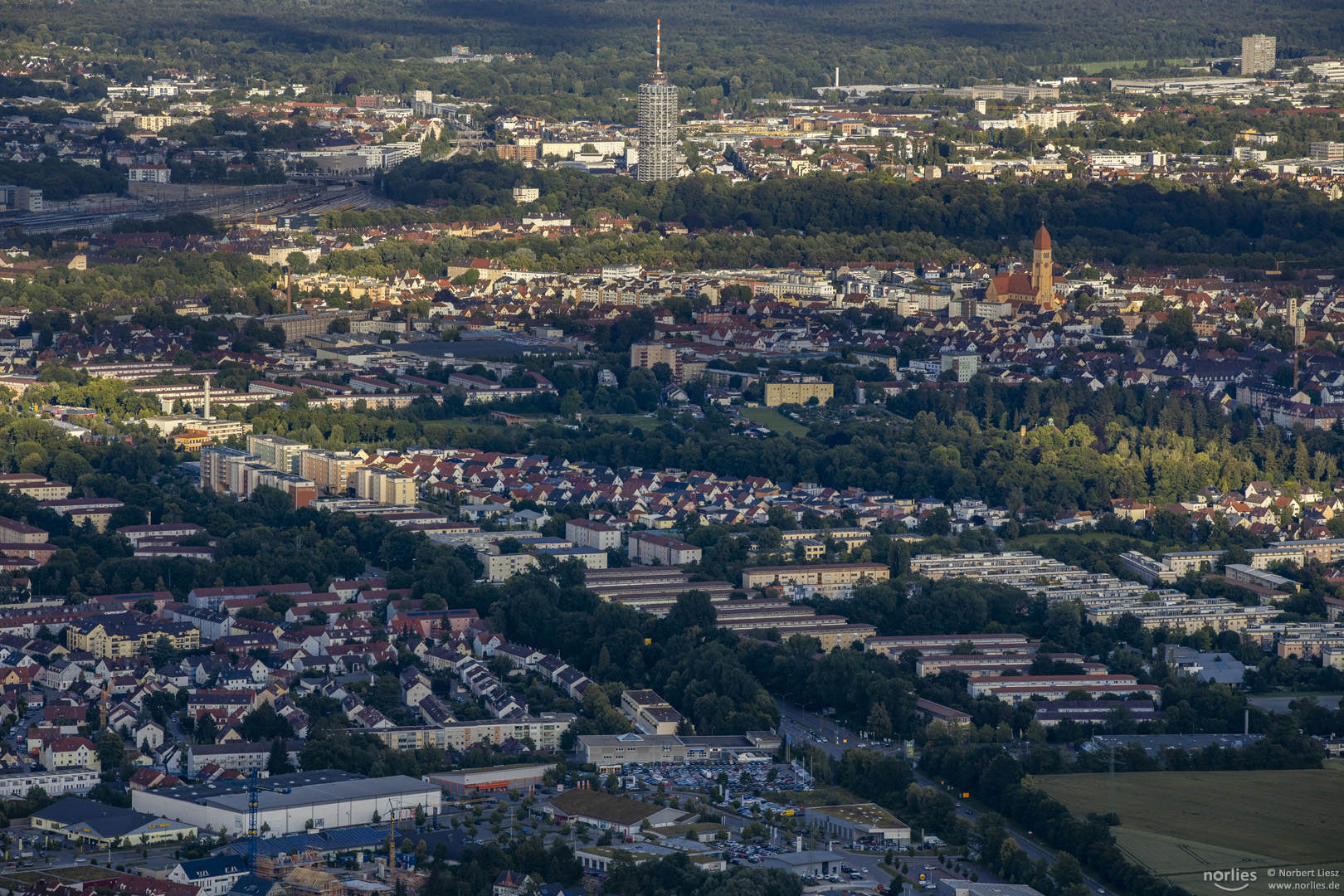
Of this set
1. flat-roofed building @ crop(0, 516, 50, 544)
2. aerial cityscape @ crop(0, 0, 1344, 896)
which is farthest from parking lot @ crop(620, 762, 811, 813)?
flat-roofed building @ crop(0, 516, 50, 544)

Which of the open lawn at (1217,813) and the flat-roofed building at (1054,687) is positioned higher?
the flat-roofed building at (1054,687)

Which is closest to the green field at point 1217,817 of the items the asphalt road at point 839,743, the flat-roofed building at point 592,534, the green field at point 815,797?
the asphalt road at point 839,743

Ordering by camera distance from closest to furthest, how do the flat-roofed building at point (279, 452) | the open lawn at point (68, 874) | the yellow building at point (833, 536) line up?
1. the open lawn at point (68, 874)
2. the yellow building at point (833, 536)
3. the flat-roofed building at point (279, 452)

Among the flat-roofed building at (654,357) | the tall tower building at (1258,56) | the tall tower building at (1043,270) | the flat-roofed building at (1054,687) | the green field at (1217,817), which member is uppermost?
the tall tower building at (1258,56)

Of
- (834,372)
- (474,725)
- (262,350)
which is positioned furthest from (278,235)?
(474,725)

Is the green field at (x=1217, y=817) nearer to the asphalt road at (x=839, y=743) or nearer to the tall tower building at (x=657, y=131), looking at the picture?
the asphalt road at (x=839, y=743)

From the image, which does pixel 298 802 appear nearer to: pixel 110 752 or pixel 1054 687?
pixel 110 752
